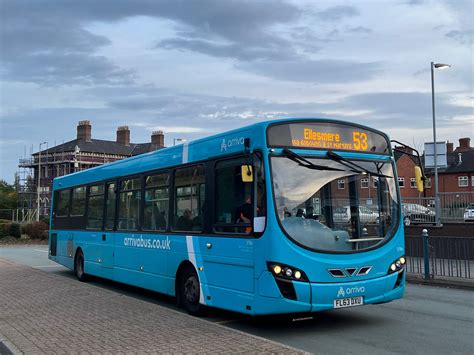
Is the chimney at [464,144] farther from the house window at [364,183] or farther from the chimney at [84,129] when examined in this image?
the house window at [364,183]

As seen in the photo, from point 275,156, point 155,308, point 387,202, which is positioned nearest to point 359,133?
point 387,202

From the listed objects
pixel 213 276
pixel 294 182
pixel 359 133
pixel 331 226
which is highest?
pixel 359 133

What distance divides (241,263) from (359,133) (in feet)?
9.38

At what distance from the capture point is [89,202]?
557 inches

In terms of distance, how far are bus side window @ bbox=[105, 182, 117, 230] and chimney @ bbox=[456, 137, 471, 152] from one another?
233ft

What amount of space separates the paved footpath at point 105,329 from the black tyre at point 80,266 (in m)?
3.41

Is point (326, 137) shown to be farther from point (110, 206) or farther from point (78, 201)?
point (78, 201)

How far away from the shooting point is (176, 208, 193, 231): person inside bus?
9.04 meters

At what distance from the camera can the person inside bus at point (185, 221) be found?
9039mm

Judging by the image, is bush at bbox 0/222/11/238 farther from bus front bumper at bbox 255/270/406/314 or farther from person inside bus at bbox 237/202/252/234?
bus front bumper at bbox 255/270/406/314

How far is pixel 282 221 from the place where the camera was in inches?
277

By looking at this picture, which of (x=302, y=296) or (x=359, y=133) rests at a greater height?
(x=359, y=133)

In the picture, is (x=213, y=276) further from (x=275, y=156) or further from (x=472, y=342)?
(x=472, y=342)

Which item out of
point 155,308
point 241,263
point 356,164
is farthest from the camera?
point 155,308
